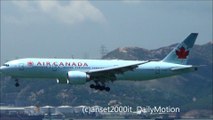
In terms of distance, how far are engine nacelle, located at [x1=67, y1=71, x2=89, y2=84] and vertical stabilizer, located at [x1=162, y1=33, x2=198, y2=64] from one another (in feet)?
42.3

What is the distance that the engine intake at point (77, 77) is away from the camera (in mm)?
70625

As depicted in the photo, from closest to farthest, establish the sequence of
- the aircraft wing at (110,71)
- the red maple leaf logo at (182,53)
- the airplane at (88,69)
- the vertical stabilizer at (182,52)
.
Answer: the airplane at (88,69), the aircraft wing at (110,71), the vertical stabilizer at (182,52), the red maple leaf logo at (182,53)

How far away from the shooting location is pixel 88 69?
2864 inches

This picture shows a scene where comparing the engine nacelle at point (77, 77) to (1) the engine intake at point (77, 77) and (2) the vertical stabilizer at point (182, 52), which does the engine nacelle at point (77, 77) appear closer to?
(1) the engine intake at point (77, 77)

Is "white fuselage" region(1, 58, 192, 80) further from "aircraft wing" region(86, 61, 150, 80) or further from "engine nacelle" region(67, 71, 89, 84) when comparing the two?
"aircraft wing" region(86, 61, 150, 80)

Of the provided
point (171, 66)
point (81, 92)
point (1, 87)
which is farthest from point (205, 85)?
point (171, 66)

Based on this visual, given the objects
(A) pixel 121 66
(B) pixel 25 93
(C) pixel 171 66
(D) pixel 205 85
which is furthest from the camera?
(B) pixel 25 93

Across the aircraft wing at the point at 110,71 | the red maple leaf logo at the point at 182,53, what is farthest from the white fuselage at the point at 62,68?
the red maple leaf logo at the point at 182,53

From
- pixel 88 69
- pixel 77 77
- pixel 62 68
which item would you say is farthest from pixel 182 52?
pixel 62 68

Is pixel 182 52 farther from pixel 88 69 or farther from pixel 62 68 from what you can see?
pixel 62 68

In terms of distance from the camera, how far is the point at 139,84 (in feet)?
410

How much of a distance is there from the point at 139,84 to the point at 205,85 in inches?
985

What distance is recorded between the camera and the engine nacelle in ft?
232

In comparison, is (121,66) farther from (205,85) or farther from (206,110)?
(205,85)
